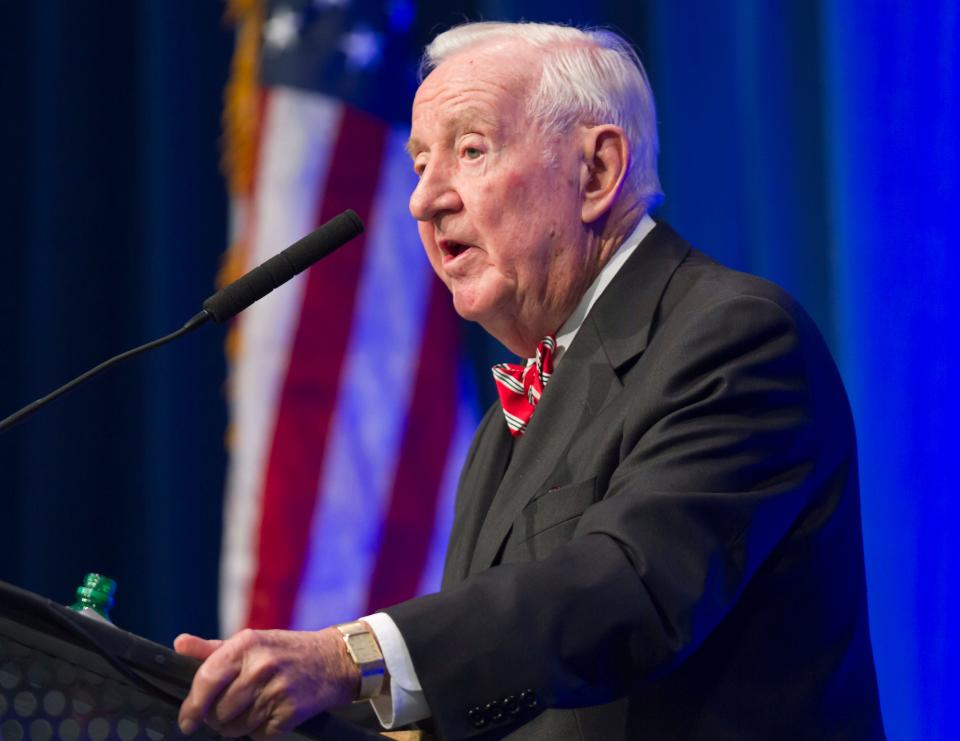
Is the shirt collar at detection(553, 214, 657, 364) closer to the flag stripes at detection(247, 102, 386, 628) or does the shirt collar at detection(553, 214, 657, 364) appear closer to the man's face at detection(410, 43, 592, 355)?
the man's face at detection(410, 43, 592, 355)

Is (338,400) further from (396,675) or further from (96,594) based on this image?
(396,675)

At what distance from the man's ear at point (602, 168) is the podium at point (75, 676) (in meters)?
1.07

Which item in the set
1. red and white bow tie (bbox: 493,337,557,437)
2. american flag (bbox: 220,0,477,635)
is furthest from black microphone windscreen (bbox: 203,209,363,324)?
american flag (bbox: 220,0,477,635)

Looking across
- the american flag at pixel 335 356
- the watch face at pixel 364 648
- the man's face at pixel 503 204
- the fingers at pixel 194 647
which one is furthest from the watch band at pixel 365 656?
the american flag at pixel 335 356

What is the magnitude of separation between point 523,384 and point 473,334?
3.85ft

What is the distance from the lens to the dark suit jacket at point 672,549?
3.76ft

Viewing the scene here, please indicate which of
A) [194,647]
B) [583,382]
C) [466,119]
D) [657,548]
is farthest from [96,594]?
[466,119]

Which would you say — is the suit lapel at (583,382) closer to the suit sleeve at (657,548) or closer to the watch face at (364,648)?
the suit sleeve at (657,548)

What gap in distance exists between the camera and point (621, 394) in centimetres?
157

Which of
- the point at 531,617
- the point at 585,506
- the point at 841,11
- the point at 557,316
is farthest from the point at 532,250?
the point at 841,11

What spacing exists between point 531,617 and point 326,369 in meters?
1.95

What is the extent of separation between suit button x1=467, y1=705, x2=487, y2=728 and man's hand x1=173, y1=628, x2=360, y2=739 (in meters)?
0.13

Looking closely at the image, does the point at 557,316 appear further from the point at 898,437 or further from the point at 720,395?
the point at 898,437

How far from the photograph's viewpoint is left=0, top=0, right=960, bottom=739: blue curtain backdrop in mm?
2279
